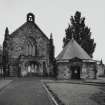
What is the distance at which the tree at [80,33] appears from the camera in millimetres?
68125

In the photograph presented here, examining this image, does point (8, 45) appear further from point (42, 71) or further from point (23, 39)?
point (42, 71)

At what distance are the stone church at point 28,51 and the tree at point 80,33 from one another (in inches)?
572

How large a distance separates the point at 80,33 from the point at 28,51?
2082 centimetres

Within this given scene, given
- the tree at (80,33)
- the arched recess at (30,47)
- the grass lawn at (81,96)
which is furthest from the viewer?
the tree at (80,33)

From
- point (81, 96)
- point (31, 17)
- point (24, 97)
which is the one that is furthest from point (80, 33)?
point (24, 97)

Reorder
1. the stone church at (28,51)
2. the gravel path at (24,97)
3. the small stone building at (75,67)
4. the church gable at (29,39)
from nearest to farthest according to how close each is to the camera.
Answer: the gravel path at (24,97) < the small stone building at (75,67) < the stone church at (28,51) < the church gable at (29,39)

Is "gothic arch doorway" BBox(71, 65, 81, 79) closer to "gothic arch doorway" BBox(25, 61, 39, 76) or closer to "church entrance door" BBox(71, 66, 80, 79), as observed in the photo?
"church entrance door" BBox(71, 66, 80, 79)

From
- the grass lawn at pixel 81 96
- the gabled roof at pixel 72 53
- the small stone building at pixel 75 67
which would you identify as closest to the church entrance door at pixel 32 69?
the gabled roof at pixel 72 53

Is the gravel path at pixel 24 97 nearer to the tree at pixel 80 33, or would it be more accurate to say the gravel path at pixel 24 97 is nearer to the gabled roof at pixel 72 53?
the gabled roof at pixel 72 53

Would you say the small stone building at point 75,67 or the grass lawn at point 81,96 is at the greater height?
the small stone building at point 75,67

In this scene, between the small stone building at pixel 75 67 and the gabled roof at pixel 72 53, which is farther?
the gabled roof at pixel 72 53

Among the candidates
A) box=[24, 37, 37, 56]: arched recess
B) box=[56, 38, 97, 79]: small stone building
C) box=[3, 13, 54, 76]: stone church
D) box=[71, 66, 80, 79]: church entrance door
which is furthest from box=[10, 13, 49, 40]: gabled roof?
box=[71, 66, 80, 79]: church entrance door

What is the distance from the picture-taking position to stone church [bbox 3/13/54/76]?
52.4 meters

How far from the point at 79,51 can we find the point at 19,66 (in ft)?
43.5
